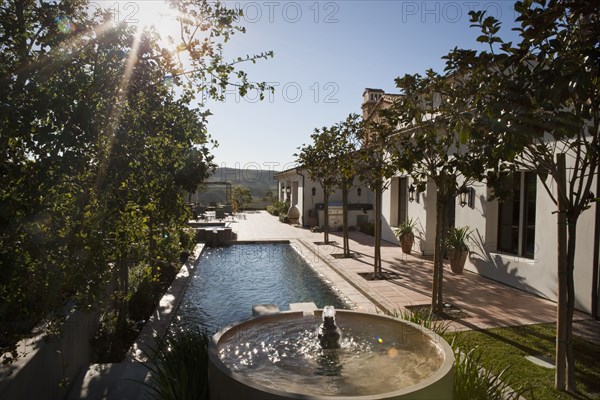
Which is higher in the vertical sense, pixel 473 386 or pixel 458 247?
pixel 458 247

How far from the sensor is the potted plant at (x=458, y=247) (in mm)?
10398

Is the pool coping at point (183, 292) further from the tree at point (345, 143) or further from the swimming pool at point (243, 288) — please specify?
the tree at point (345, 143)

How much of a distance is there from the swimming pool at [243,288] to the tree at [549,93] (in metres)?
4.34

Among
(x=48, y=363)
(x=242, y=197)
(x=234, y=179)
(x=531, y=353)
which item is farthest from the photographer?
(x=234, y=179)

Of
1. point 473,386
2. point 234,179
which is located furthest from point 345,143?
point 234,179

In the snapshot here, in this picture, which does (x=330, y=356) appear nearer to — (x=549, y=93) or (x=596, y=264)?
(x=549, y=93)

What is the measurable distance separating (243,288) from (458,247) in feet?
18.1

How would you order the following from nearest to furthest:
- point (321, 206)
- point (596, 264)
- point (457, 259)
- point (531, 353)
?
point (531, 353), point (596, 264), point (457, 259), point (321, 206)

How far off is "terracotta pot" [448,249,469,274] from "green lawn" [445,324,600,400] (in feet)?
12.9

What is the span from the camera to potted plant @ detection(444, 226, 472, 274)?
10.4 meters

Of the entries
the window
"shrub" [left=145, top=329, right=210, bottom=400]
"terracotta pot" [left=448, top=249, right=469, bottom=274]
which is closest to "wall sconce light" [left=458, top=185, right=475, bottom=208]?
the window

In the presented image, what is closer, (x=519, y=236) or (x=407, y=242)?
(x=519, y=236)

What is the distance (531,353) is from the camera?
17.7 ft

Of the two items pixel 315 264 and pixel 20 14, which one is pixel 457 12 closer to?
pixel 20 14
